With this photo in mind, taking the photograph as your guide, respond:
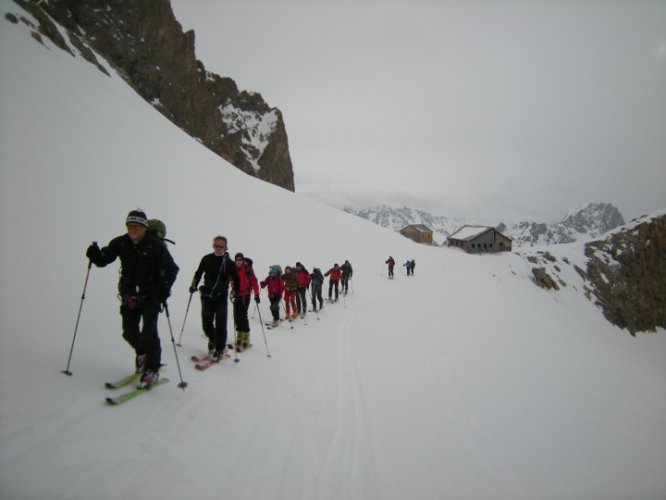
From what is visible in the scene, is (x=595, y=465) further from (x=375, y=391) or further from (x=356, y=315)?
(x=356, y=315)

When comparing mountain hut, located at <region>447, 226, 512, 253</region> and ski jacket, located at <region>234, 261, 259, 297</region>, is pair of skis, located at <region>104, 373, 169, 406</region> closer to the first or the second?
ski jacket, located at <region>234, 261, 259, 297</region>

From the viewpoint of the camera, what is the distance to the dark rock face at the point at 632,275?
159 feet

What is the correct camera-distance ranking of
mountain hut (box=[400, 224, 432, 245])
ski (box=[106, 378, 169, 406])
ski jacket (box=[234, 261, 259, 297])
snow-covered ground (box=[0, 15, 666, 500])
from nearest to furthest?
snow-covered ground (box=[0, 15, 666, 500]) < ski (box=[106, 378, 169, 406]) < ski jacket (box=[234, 261, 259, 297]) < mountain hut (box=[400, 224, 432, 245])

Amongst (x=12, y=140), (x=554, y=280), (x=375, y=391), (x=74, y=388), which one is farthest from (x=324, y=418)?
(x=554, y=280)

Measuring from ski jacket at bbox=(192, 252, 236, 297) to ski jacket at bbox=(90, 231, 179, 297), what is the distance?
57.1 inches

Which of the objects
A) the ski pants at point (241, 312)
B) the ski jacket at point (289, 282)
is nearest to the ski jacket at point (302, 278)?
the ski jacket at point (289, 282)

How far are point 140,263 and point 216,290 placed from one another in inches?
72.8

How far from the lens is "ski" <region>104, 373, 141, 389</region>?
441 cm

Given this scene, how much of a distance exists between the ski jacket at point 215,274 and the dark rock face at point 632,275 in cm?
6028

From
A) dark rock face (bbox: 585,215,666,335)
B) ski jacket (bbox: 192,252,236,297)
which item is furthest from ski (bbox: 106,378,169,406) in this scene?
dark rock face (bbox: 585,215,666,335)

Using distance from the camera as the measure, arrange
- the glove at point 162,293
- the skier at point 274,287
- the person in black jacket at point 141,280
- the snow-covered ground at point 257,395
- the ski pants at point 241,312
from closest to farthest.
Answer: the snow-covered ground at point 257,395, the person in black jacket at point 141,280, the glove at point 162,293, the ski pants at point 241,312, the skier at point 274,287

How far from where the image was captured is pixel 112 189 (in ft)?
45.4

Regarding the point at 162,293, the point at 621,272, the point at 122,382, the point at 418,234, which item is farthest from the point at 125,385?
the point at 418,234

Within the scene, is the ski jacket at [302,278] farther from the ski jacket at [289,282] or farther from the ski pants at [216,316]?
the ski pants at [216,316]
